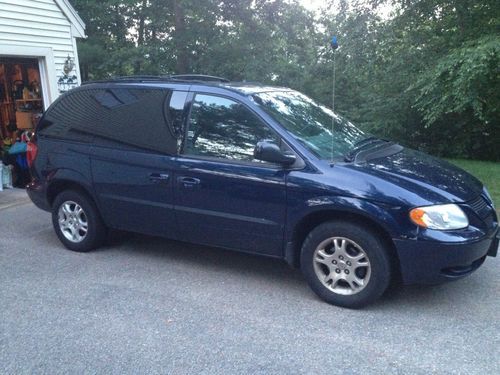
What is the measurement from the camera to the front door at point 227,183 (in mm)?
4113

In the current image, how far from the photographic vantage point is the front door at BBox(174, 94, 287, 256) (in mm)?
4113

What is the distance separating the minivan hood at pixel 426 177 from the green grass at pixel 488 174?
2.70m

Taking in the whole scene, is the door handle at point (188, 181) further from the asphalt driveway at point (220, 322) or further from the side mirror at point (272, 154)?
the asphalt driveway at point (220, 322)

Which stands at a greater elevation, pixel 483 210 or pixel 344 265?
pixel 483 210

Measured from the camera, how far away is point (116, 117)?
196 inches

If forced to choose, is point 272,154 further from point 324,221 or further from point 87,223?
point 87,223

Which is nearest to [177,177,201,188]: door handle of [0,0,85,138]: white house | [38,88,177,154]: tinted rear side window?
[38,88,177,154]: tinted rear side window

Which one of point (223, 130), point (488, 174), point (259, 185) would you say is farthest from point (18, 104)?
point (488, 174)

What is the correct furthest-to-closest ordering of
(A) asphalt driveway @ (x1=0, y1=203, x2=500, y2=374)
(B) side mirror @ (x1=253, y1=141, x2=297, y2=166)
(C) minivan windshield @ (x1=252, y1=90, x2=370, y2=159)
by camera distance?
(C) minivan windshield @ (x1=252, y1=90, x2=370, y2=159), (B) side mirror @ (x1=253, y1=141, x2=297, y2=166), (A) asphalt driveway @ (x1=0, y1=203, x2=500, y2=374)

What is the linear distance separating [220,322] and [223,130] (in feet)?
5.55

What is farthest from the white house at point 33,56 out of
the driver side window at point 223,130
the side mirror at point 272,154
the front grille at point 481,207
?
the front grille at point 481,207

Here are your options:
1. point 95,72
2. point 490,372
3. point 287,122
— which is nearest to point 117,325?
point 287,122

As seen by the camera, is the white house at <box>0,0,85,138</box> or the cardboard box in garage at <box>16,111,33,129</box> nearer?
the white house at <box>0,0,85,138</box>

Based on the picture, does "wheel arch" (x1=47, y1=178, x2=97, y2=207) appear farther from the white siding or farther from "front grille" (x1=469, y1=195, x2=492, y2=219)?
the white siding
